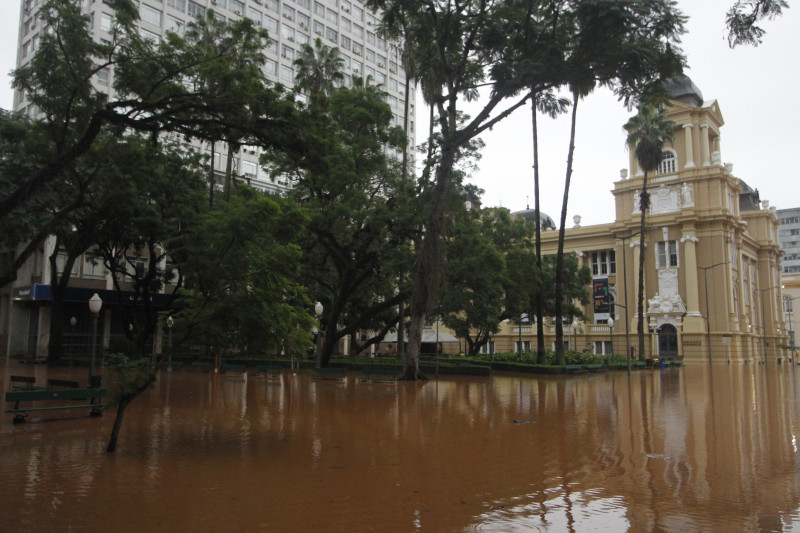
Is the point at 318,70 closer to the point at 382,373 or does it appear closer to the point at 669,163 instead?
the point at 382,373

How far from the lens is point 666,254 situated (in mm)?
58844

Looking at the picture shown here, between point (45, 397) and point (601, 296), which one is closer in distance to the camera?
point (45, 397)

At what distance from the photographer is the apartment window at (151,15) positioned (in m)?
54.4

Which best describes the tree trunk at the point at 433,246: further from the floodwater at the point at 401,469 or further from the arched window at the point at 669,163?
the arched window at the point at 669,163

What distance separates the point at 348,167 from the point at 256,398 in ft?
33.7

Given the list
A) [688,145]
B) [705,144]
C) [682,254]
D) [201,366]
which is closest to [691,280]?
[682,254]

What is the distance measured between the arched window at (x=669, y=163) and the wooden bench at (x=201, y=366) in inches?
1857

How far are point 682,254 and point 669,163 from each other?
918 centimetres

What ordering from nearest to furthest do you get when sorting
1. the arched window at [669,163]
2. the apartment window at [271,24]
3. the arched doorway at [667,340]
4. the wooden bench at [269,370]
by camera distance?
the wooden bench at [269,370], the arched doorway at [667,340], the arched window at [669,163], the apartment window at [271,24]

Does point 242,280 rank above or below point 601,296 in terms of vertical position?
below

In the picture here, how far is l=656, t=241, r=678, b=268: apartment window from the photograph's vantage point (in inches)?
2307

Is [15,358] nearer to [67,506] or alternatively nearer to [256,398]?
[256,398]

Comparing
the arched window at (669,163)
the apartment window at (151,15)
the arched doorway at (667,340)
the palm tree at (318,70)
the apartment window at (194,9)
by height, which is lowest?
the arched doorway at (667,340)

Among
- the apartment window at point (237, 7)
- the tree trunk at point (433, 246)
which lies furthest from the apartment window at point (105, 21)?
the tree trunk at point (433, 246)
